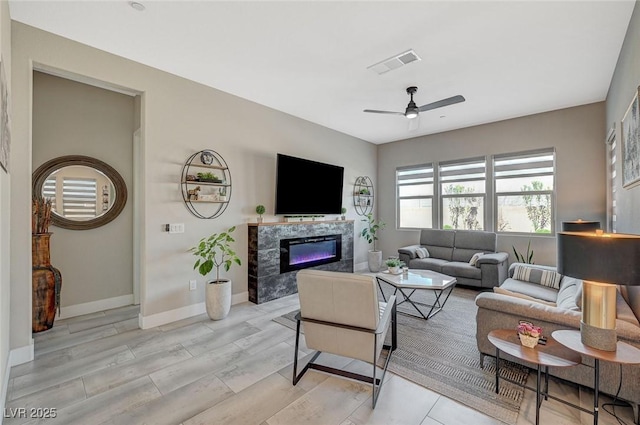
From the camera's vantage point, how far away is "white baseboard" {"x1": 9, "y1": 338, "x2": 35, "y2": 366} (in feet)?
8.04

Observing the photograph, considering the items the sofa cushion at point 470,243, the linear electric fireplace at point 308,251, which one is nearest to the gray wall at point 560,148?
the sofa cushion at point 470,243

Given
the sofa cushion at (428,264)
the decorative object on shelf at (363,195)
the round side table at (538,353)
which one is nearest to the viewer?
the round side table at (538,353)

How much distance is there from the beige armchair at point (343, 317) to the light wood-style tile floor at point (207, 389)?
0.18m

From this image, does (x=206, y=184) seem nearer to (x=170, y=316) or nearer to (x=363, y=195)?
(x=170, y=316)

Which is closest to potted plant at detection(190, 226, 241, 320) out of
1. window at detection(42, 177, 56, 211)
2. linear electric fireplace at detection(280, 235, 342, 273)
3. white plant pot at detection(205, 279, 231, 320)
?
white plant pot at detection(205, 279, 231, 320)

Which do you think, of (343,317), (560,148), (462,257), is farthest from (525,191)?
(343,317)

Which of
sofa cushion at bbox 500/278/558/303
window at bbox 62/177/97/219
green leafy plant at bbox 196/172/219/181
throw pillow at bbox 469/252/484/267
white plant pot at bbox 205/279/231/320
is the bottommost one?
white plant pot at bbox 205/279/231/320

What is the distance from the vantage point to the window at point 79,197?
3584 millimetres

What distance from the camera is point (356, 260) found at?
643 centimetres

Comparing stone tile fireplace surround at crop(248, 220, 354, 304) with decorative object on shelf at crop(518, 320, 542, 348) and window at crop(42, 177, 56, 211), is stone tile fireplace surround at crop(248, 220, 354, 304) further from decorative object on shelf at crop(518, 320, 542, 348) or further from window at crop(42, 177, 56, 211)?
decorative object on shelf at crop(518, 320, 542, 348)

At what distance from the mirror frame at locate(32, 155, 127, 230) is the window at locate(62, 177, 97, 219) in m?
0.10

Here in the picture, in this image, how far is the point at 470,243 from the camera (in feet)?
17.5

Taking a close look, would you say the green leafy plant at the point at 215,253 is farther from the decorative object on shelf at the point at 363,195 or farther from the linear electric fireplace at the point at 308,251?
the decorative object on shelf at the point at 363,195

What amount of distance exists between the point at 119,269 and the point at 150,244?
1.16 metres
